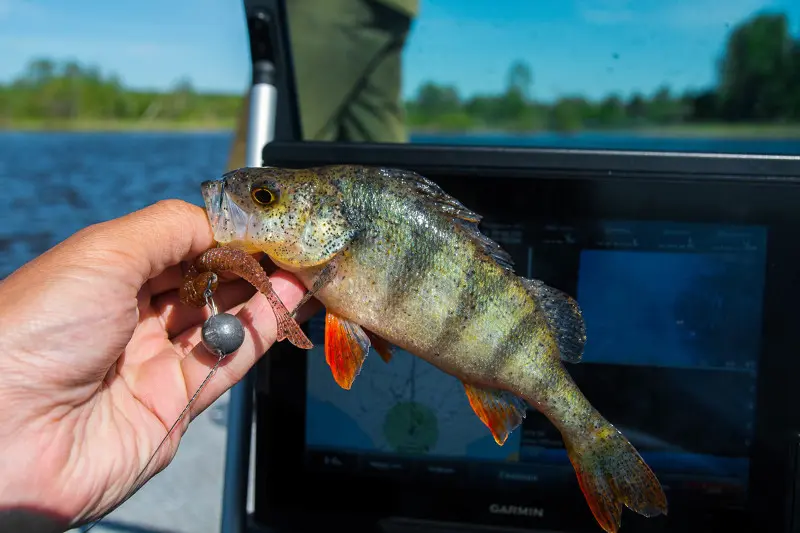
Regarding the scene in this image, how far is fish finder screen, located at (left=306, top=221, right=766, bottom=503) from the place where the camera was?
5.42ft

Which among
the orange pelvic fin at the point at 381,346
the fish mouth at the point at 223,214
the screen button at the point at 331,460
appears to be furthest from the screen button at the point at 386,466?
the fish mouth at the point at 223,214

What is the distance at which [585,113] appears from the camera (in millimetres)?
4695

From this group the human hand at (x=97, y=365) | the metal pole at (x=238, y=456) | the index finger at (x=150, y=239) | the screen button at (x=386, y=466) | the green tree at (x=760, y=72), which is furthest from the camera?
the green tree at (x=760, y=72)

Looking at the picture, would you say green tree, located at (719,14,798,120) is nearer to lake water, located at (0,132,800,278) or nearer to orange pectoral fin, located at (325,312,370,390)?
lake water, located at (0,132,800,278)

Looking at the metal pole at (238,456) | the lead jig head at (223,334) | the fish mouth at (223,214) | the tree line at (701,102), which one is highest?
the tree line at (701,102)

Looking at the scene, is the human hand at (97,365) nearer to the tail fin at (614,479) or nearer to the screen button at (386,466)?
the screen button at (386,466)

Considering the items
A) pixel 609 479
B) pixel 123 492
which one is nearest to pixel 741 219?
pixel 609 479

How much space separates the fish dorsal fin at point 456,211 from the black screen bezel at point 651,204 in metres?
0.18

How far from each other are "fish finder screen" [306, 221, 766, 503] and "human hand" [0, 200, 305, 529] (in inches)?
28.5

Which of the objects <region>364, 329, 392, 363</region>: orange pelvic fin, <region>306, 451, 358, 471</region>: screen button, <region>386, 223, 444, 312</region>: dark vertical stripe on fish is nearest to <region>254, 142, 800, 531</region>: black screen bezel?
<region>306, 451, 358, 471</region>: screen button

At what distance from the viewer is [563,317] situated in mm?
1510

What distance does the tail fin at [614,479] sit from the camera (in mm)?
1416

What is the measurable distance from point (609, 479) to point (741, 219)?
29.5 inches

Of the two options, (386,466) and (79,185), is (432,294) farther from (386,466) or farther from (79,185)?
(79,185)
